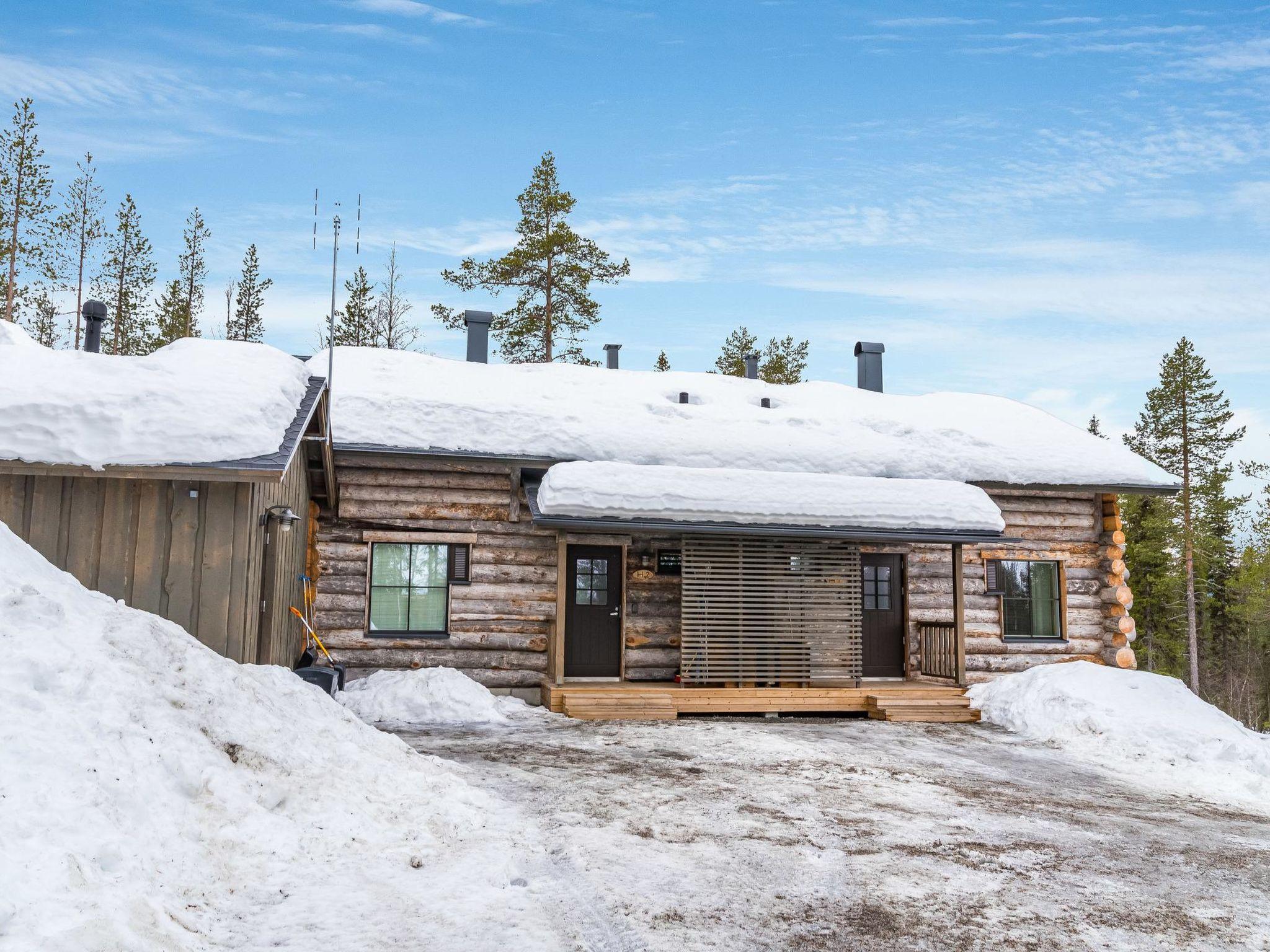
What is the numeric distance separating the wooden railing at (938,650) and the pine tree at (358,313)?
2408 cm

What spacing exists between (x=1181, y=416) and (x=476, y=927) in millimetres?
32937

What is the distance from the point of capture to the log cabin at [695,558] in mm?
12172

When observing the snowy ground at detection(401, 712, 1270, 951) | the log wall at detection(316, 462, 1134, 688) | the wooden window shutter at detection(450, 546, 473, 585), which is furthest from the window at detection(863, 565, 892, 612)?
the wooden window shutter at detection(450, 546, 473, 585)

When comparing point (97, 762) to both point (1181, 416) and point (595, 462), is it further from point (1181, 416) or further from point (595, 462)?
point (1181, 416)

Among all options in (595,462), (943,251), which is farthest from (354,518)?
(943,251)

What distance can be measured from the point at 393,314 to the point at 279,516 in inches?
1012

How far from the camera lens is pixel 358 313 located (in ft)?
105

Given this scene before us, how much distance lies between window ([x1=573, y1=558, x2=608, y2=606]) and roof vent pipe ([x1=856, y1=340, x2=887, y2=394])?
31.1 feet

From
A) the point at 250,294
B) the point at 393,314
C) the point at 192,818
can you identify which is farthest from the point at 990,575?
the point at 250,294

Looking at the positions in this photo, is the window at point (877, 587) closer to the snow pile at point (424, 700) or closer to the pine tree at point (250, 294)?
the snow pile at point (424, 700)

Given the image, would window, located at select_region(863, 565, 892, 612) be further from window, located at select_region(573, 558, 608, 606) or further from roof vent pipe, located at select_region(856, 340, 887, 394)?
roof vent pipe, located at select_region(856, 340, 887, 394)

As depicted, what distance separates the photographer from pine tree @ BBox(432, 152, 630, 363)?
27453 millimetres

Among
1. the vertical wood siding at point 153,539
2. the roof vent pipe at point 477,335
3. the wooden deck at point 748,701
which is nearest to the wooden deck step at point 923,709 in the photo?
the wooden deck at point 748,701

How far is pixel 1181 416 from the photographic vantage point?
100ft
